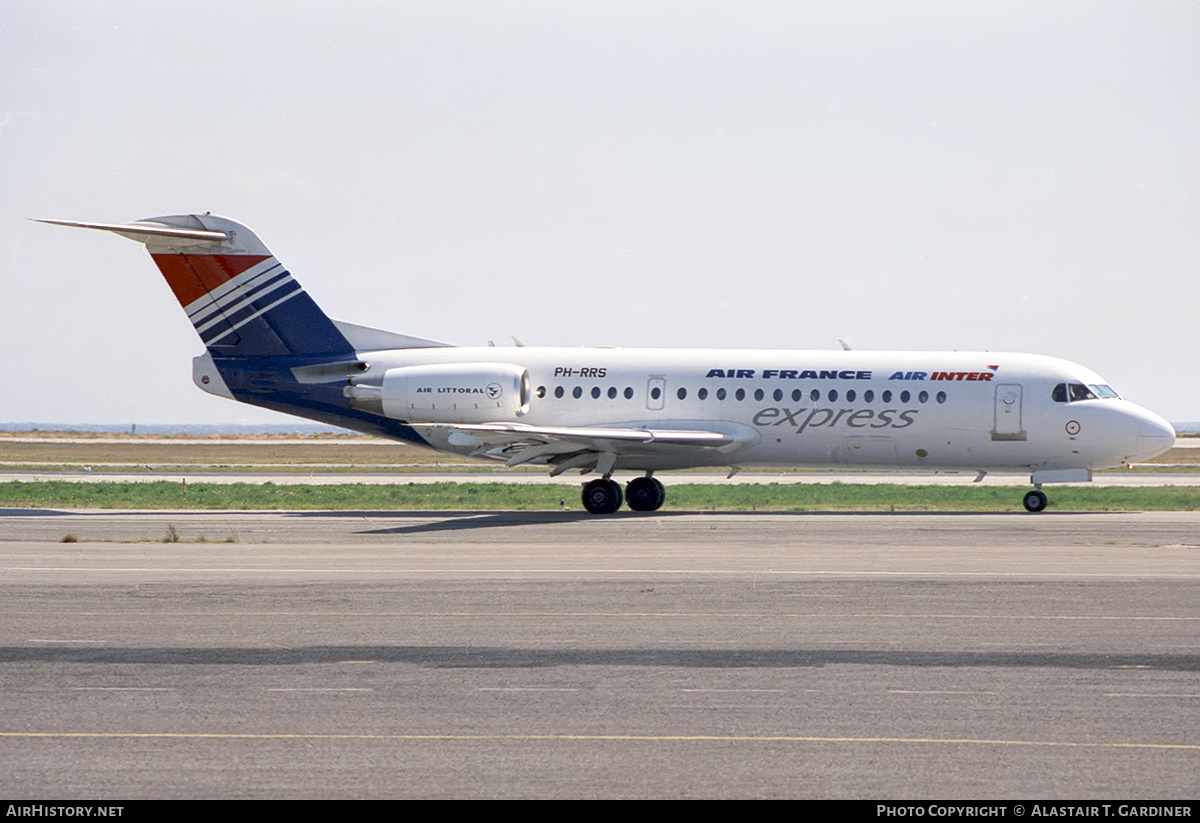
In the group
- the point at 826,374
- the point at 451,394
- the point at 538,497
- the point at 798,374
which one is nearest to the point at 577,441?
the point at 451,394

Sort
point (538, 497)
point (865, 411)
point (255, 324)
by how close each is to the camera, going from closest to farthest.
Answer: point (865, 411) < point (255, 324) < point (538, 497)

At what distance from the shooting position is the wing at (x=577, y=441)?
30344 millimetres

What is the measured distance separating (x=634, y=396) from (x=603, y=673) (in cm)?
2206

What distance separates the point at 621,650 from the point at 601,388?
69.6ft

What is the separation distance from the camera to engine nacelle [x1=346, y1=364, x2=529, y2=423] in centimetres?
3288

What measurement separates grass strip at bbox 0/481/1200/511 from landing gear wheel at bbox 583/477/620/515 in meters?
2.58

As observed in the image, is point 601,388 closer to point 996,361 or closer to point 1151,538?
point 996,361

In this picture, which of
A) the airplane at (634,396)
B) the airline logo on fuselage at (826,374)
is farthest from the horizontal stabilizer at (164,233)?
the airline logo on fuselage at (826,374)

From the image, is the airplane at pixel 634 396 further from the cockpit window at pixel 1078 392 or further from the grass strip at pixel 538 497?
the grass strip at pixel 538 497

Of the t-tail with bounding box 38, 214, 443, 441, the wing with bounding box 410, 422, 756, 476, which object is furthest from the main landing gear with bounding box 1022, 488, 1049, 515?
the t-tail with bounding box 38, 214, 443, 441

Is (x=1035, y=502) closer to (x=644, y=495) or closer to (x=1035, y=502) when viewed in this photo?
(x=1035, y=502)

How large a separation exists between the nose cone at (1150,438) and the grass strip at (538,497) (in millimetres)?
2518

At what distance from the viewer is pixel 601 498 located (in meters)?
31.5
